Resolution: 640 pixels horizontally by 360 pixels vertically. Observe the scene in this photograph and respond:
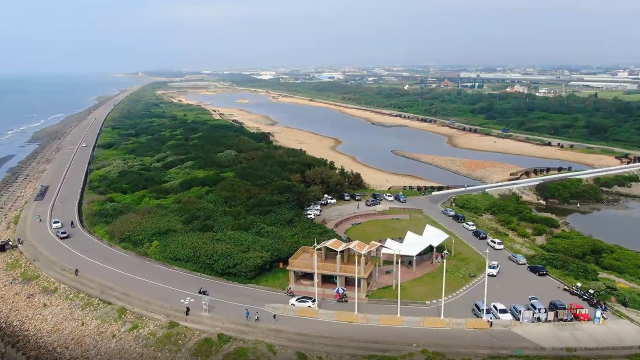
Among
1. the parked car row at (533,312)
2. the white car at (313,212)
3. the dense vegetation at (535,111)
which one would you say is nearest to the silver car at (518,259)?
the parked car row at (533,312)

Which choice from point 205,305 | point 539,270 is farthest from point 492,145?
point 205,305

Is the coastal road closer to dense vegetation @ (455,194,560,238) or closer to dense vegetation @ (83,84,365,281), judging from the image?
dense vegetation @ (83,84,365,281)

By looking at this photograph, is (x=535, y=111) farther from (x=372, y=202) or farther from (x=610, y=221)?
(x=372, y=202)

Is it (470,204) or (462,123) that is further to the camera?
(462,123)

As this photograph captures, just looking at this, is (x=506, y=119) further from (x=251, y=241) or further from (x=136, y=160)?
(x=251, y=241)

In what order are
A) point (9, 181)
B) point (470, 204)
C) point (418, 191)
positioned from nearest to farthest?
1. point (470, 204)
2. point (418, 191)
3. point (9, 181)

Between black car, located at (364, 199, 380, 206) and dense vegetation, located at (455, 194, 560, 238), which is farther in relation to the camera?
black car, located at (364, 199, 380, 206)

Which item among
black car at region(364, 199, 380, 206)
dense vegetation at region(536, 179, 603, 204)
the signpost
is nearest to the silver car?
black car at region(364, 199, 380, 206)

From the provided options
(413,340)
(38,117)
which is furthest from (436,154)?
(38,117)
